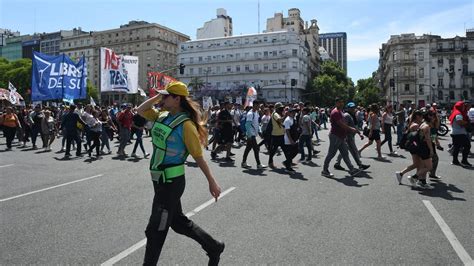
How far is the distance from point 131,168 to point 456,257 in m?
7.99

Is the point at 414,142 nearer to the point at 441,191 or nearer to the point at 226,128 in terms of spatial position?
the point at 441,191

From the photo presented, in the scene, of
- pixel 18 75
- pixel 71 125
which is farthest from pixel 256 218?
pixel 18 75

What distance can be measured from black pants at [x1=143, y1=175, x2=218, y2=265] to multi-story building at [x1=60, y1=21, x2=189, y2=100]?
10323 centimetres

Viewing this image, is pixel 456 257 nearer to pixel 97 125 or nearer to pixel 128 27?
pixel 97 125

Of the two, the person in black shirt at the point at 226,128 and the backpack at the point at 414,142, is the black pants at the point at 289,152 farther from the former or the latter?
the backpack at the point at 414,142

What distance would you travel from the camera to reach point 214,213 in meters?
5.61

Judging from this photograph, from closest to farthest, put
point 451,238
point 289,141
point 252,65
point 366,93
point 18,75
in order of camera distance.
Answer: point 451,238 → point 289,141 → point 18,75 → point 252,65 → point 366,93

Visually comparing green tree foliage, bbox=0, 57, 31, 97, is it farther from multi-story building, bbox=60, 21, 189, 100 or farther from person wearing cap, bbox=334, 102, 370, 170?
person wearing cap, bbox=334, 102, 370, 170

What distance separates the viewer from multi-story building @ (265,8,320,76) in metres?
107

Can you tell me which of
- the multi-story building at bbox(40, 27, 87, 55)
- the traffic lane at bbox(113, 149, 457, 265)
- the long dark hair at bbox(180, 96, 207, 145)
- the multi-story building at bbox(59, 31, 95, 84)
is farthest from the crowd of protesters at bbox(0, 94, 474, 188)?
the multi-story building at bbox(40, 27, 87, 55)

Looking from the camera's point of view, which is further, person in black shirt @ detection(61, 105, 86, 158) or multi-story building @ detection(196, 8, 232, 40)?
multi-story building @ detection(196, 8, 232, 40)

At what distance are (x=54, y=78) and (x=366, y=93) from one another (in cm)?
9316

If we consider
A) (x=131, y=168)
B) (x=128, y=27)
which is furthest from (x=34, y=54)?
(x=128, y=27)

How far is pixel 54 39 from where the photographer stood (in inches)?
4884
